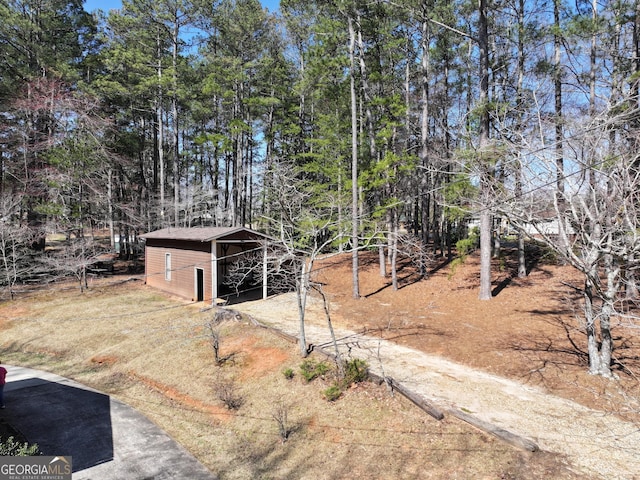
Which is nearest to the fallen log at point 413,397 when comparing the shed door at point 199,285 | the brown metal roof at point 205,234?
the brown metal roof at point 205,234

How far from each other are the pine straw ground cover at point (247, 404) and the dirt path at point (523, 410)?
48cm

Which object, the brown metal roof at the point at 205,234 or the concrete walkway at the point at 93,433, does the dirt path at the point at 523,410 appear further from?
the brown metal roof at the point at 205,234

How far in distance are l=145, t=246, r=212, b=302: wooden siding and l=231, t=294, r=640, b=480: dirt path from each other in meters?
7.88

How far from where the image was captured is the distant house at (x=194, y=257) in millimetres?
14492

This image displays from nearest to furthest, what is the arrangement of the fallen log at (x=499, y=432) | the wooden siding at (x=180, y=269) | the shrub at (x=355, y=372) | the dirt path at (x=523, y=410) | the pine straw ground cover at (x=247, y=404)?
1. the dirt path at (x=523, y=410)
2. the fallen log at (x=499, y=432)
3. the pine straw ground cover at (x=247, y=404)
4. the shrub at (x=355, y=372)
5. the wooden siding at (x=180, y=269)

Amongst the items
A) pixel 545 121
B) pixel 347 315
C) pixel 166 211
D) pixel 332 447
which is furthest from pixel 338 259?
pixel 332 447

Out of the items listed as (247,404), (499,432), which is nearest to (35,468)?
(247,404)

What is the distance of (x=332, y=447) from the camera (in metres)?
5.61

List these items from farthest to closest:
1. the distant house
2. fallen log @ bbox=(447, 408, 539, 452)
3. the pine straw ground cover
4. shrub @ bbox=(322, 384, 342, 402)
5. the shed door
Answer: the shed door → the distant house → shrub @ bbox=(322, 384, 342, 402) → the pine straw ground cover → fallen log @ bbox=(447, 408, 539, 452)

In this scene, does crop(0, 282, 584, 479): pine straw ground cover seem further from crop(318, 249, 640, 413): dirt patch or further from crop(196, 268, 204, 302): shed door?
crop(318, 249, 640, 413): dirt patch

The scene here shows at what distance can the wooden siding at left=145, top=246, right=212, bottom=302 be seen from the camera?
14.8 m

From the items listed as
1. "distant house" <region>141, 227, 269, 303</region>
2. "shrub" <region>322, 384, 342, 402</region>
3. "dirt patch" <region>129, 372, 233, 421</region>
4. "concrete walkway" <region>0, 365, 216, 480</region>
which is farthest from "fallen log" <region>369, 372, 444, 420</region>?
"distant house" <region>141, 227, 269, 303</region>

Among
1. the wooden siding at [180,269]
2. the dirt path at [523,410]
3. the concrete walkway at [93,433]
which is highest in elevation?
the wooden siding at [180,269]

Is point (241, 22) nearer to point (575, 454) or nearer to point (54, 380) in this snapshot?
point (54, 380)
